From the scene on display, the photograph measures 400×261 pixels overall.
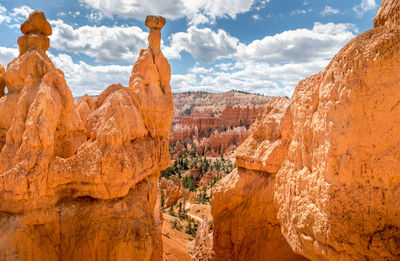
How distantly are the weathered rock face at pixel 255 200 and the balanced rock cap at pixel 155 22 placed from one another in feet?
16.4

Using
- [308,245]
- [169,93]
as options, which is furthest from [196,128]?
[308,245]

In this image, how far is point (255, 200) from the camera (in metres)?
8.52

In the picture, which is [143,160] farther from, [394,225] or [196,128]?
[196,128]

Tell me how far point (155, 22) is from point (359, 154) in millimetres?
7985

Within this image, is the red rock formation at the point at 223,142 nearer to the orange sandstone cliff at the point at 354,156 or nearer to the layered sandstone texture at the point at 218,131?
the layered sandstone texture at the point at 218,131

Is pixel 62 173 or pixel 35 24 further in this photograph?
pixel 35 24

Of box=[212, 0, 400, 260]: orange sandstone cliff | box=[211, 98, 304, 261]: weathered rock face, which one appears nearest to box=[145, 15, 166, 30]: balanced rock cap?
box=[211, 98, 304, 261]: weathered rock face

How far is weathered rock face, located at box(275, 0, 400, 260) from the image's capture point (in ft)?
10.2

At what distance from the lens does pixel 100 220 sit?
19.4 feet

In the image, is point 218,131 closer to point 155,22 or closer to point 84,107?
point 84,107

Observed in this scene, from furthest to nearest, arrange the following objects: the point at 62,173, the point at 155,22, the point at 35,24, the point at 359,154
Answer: the point at 155,22
the point at 35,24
the point at 62,173
the point at 359,154

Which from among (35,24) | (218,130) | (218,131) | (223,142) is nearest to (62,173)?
(35,24)

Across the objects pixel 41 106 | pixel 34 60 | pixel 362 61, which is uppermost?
pixel 34 60

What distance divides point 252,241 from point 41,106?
7501 millimetres
